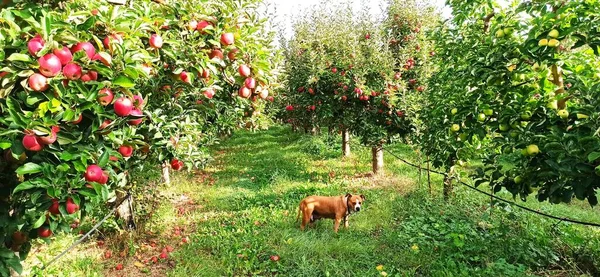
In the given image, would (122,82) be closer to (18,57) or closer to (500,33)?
(18,57)

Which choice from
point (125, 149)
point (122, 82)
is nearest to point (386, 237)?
point (125, 149)

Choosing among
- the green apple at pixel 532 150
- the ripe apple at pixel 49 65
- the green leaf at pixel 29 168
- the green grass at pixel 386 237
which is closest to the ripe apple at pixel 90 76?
the ripe apple at pixel 49 65

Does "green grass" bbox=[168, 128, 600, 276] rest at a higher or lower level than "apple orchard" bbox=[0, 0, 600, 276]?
lower

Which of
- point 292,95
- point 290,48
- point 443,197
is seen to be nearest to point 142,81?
point 443,197

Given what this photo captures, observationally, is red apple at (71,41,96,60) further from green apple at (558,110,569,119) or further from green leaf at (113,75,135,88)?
green apple at (558,110,569,119)

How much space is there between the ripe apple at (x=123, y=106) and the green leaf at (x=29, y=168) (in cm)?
41

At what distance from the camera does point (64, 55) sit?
170cm

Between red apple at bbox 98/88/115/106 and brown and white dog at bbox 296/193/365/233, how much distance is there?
4730mm

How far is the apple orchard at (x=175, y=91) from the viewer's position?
1.70 metres

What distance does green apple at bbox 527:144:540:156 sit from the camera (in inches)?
115

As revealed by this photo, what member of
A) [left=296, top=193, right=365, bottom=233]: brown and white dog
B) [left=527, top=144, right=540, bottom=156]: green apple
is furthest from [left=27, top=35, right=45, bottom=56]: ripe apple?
[left=296, top=193, right=365, bottom=233]: brown and white dog

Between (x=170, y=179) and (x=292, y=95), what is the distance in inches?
180

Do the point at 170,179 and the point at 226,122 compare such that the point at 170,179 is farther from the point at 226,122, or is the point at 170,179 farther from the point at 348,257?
the point at 348,257

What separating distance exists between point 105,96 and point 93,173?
39 cm
